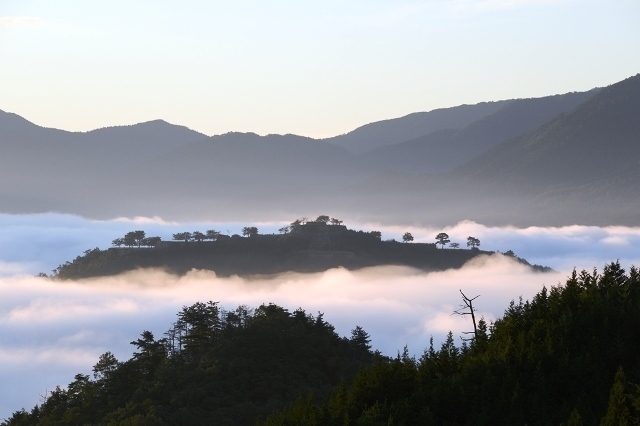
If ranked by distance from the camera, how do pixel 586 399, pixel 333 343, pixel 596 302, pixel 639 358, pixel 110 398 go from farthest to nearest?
pixel 333 343, pixel 110 398, pixel 596 302, pixel 639 358, pixel 586 399

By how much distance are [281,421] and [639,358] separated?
17.0 m

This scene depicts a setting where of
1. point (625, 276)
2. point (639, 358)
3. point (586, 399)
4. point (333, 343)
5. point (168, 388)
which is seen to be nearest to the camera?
point (586, 399)

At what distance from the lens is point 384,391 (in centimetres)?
4706

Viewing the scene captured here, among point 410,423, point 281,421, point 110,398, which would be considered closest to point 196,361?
point 110,398

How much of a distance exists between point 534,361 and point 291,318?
161 feet

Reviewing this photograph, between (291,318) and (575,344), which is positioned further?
(291,318)

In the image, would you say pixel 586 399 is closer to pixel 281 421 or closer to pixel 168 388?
pixel 281 421

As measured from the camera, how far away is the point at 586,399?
141ft

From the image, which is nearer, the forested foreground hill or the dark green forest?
the dark green forest

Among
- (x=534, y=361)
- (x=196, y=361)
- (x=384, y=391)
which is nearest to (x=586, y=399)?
(x=534, y=361)

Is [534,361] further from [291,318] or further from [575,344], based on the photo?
[291,318]

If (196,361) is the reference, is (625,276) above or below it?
above

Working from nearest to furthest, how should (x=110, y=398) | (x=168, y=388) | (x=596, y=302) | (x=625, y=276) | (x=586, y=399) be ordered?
(x=586, y=399), (x=596, y=302), (x=625, y=276), (x=168, y=388), (x=110, y=398)

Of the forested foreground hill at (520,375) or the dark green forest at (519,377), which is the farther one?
the forested foreground hill at (520,375)
